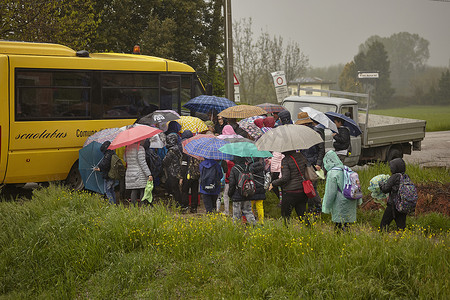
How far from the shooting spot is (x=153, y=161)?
11.5 m

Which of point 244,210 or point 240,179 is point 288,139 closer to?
point 240,179

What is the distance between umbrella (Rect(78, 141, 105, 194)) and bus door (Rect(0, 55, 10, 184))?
1.53m

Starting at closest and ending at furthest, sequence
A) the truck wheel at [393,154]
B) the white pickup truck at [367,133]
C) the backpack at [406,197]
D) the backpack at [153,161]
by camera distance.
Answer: the backpack at [406,197]
the backpack at [153,161]
the white pickup truck at [367,133]
the truck wheel at [393,154]

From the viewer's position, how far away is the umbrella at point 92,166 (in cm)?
1170

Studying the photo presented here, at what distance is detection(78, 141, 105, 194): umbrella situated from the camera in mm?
11695

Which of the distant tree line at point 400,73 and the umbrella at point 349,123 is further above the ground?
the distant tree line at point 400,73

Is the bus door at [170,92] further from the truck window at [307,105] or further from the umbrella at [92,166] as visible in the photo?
the truck window at [307,105]

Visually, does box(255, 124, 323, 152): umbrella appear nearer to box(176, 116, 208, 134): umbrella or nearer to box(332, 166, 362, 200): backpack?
box(332, 166, 362, 200): backpack

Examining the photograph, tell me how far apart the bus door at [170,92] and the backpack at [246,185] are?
237 inches

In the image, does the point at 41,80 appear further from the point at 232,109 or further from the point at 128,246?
the point at 128,246

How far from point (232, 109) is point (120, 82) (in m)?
2.83

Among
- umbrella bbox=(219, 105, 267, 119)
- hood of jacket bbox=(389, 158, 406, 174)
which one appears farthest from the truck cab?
hood of jacket bbox=(389, 158, 406, 174)

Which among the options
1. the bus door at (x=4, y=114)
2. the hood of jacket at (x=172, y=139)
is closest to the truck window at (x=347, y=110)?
the hood of jacket at (x=172, y=139)

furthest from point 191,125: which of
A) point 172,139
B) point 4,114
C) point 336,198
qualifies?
point 336,198
